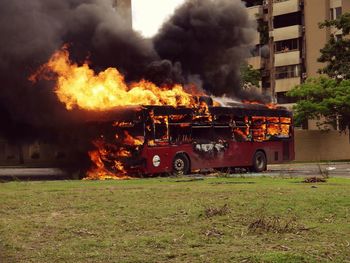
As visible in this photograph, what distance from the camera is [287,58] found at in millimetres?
59156

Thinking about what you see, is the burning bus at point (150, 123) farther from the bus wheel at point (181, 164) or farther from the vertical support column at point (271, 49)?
the vertical support column at point (271, 49)

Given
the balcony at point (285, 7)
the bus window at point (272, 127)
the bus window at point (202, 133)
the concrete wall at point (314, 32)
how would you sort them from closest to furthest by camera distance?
1. the bus window at point (202, 133)
2. the bus window at point (272, 127)
3. the concrete wall at point (314, 32)
4. the balcony at point (285, 7)

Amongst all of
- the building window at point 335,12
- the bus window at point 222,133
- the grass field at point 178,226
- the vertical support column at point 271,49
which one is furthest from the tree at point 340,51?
the grass field at point 178,226

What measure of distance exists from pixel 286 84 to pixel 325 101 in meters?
21.2

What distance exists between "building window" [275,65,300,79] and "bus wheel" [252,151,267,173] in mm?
35287

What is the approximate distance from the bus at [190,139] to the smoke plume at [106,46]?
203 centimetres

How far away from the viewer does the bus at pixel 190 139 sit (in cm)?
1958

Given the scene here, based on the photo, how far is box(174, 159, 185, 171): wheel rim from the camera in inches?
813

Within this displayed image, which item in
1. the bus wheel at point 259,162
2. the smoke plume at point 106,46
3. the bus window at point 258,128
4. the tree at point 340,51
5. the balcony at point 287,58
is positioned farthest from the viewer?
the balcony at point 287,58

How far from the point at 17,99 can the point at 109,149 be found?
3839 mm

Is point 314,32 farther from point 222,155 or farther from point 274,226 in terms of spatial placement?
point 274,226

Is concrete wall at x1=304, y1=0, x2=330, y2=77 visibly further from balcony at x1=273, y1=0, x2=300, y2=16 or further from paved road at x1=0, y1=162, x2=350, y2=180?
paved road at x1=0, y1=162, x2=350, y2=180

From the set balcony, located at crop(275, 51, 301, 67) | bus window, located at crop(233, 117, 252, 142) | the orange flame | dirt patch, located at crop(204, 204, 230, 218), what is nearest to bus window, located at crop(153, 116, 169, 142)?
the orange flame

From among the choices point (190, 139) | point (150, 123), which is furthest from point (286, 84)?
point (150, 123)
